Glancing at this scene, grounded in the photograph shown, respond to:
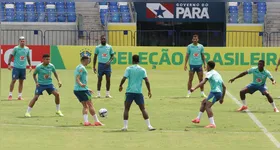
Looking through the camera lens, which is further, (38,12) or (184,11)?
(184,11)

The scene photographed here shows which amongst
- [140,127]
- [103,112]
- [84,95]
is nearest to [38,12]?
[103,112]

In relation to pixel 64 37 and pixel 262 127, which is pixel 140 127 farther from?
pixel 64 37

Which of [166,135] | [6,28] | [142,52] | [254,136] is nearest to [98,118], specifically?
[166,135]

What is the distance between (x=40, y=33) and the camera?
4422cm

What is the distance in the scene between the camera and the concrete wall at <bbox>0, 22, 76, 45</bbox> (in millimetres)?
43594

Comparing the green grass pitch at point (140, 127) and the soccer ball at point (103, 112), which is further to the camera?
the soccer ball at point (103, 112)

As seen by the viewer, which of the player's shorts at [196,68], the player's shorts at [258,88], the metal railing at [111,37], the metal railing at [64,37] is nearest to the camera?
the player's shorts at [258,88]

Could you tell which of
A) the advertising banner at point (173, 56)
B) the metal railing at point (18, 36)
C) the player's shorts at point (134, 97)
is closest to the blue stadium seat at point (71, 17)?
the metal railing at point (18, 36)

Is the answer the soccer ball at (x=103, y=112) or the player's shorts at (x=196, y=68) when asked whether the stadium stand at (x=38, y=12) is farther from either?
the soccer ball at (x=103, y=112)

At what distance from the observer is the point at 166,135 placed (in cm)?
1616

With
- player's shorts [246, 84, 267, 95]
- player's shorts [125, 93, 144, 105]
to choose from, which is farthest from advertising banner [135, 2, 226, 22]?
player's shorts [125, 93, 144, 105]

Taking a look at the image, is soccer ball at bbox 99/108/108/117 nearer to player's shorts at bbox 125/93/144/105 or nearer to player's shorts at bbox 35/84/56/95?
player's shorts at bbox 35/84/56/95

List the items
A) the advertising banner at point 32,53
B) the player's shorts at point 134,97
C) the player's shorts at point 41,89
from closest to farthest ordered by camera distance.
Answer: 1. the player's shorts at point 134,97
2. the player's shorts at point 41,89
3. the advertising banner at point 32,53

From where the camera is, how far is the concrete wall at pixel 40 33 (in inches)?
1716
